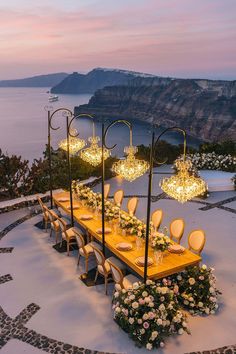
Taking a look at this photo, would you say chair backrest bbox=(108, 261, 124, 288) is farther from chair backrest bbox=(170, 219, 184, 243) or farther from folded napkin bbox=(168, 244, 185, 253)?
chair backrest bbox=(170, 219, 184, 243)

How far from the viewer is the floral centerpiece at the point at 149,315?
272 inches

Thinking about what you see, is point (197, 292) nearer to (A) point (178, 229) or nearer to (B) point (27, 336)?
(A) point (178, 229)

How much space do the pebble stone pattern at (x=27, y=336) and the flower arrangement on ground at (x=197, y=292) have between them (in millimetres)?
2427

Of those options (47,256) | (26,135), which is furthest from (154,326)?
(26,135)

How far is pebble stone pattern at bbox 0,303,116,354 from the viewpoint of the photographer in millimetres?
6996

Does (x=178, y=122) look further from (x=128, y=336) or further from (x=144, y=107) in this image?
(x=128, y=336)

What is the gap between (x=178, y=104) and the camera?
395 ft

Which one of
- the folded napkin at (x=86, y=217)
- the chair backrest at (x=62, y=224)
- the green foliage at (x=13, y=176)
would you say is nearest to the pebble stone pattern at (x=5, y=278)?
the chair backrest at (x=62, y=224)

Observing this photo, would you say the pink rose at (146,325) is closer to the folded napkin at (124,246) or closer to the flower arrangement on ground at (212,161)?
the folded napkin at (124,246)

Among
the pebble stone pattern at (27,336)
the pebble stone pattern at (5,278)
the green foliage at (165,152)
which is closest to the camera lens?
the pebble stone pattern at (27,336)

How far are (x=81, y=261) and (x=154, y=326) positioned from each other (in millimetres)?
4219

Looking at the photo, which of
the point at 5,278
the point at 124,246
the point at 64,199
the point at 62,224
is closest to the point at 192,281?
the point at 124,246


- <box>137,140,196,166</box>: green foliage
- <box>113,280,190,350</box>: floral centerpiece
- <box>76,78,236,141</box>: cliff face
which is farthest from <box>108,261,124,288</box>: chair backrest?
<box>76,78,236,141</box>: cliff face

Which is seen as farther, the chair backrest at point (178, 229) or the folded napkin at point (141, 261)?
the chair backrest at point (178, 229)
